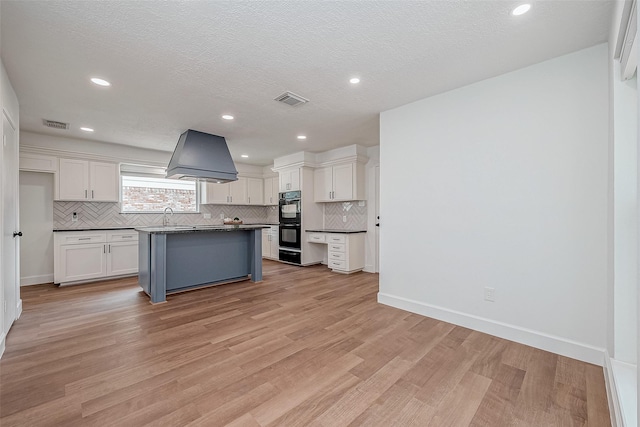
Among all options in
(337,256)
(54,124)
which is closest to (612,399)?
(337,256)

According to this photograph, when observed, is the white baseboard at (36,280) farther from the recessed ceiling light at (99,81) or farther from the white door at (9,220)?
the recessed ceiling light at (99,81)

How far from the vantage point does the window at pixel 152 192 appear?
5.55 m

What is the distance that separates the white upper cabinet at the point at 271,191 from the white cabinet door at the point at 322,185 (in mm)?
1505

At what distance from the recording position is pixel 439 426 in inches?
58.9

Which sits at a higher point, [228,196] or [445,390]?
[228,196]

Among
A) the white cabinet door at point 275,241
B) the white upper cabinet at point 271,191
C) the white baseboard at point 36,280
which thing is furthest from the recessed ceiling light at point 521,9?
the white baseboard at point 36,280

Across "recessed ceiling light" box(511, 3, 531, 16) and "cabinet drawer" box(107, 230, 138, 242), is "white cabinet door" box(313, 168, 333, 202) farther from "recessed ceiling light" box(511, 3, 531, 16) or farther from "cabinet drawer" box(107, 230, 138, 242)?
"recessed ceiling light" box(511, 3, 531, 16)

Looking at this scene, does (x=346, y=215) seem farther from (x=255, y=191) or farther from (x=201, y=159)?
(x=201, y=159)

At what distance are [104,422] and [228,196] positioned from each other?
5.63 metres

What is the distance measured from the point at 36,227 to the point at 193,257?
3005mm

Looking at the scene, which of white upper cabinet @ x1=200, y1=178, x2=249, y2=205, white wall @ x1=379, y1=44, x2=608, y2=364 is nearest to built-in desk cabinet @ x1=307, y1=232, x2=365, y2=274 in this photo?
white wall @ x1=379, y1=44, x2=608, y2=364

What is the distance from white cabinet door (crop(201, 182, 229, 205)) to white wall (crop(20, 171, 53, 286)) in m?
2.61

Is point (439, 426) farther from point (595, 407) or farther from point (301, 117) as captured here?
point (301, 117)

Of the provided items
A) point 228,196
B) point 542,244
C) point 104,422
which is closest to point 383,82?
point 542,244
